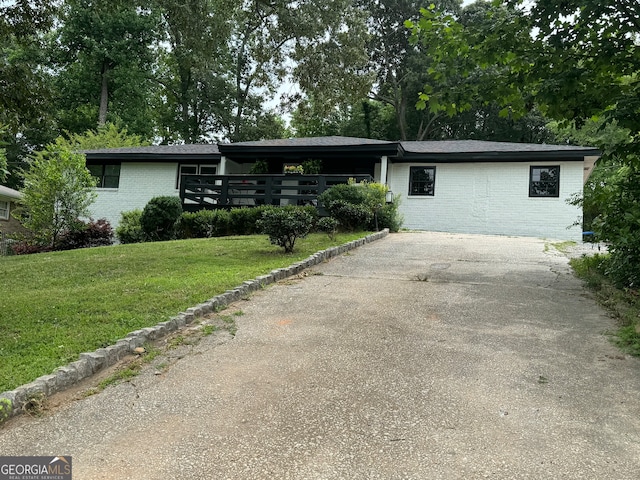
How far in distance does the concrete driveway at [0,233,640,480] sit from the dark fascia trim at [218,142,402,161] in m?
11.9

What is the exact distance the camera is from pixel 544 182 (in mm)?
17172

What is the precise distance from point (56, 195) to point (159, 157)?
5657 millimetres

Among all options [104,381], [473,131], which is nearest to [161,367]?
[104,381]

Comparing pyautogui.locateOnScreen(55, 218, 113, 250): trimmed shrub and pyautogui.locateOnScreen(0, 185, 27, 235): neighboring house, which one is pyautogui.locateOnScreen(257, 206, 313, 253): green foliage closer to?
pyautogui.locateOnScreen(55, 218, 113, 250): trimmed shrub

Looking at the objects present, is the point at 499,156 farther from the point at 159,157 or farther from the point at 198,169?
the point at 159,157

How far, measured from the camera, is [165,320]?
479cm

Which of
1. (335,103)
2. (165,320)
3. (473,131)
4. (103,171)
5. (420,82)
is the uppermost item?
(420,82)

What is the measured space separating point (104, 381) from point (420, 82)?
33.4m

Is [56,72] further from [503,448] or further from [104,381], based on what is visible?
[503,448]

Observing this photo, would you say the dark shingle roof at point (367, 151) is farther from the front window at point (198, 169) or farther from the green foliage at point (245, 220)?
the green foliage at point (245, 220)

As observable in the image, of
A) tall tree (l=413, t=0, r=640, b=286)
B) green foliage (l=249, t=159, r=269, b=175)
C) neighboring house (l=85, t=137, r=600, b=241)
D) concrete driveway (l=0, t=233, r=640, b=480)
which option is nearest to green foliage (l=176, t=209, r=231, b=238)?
neighboring house (l=85, t=137, r=600, b=241)

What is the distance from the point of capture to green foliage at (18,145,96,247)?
1448 cm

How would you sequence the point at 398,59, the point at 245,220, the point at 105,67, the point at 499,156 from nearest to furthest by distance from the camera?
1. the point at 245,220
2. the point at 499,156
3. the point at 105,67
4. the point at 398,59

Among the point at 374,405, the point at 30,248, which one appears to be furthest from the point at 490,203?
the point at 30,248
